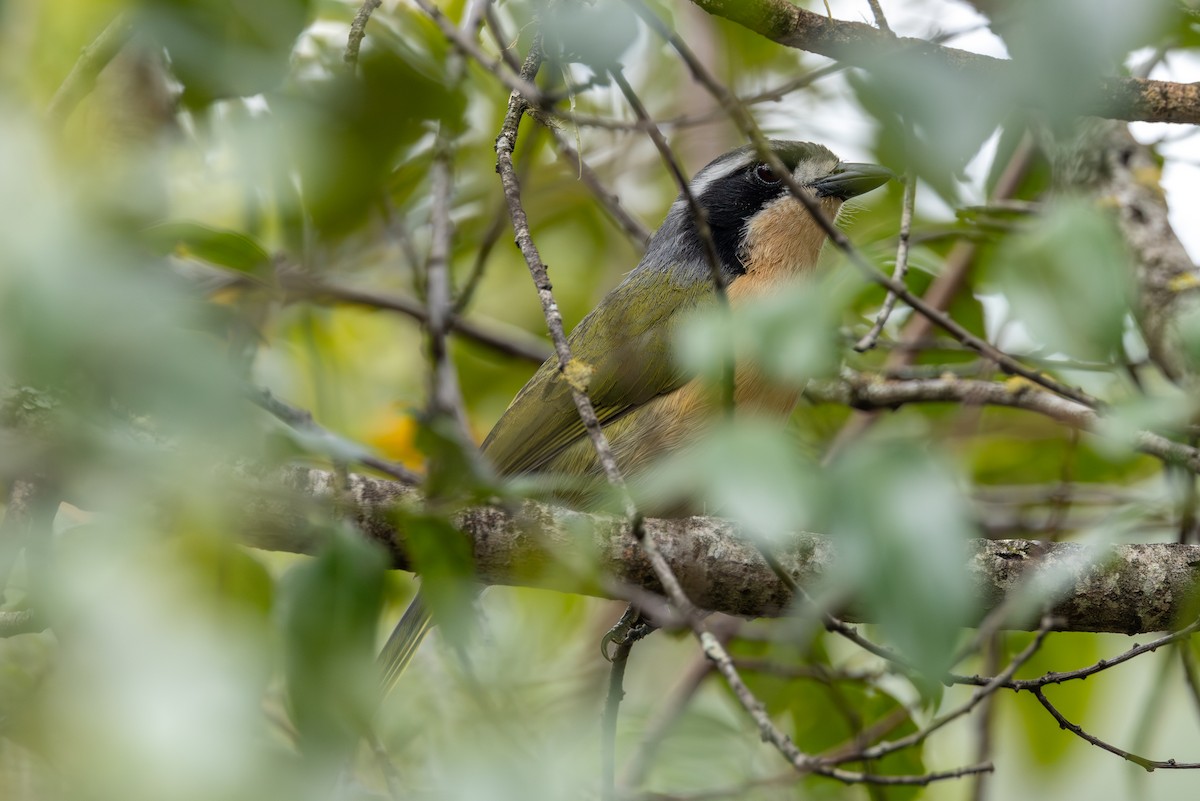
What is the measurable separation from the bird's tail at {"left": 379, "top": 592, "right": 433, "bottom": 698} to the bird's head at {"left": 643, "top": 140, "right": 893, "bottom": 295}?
1805mm

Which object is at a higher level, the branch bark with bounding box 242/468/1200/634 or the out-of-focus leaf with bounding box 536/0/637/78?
the out-of-focus leaf with bounding box 536/0/637/78

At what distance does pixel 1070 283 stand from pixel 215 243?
2.43 metres

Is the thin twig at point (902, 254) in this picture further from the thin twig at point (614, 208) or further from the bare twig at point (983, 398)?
the thin twig at point (614, 208)

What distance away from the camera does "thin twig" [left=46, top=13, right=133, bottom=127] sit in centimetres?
341

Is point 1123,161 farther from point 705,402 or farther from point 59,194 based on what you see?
point 59,194

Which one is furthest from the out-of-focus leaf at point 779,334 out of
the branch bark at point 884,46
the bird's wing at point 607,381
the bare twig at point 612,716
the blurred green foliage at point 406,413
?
the bird's wing at point 607,381

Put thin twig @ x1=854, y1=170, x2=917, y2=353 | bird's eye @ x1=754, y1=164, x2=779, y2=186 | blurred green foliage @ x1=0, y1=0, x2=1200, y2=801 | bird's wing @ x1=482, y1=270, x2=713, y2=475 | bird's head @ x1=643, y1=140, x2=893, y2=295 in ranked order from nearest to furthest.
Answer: blurred green foliage @ x1=0, y1=0, x2=1200, y2=801 < thin twig @ x1=854, y1=170, x2=917, y2=353 < bird's wing @ x1=482, y1=270, x2=713, y2=475 < bird's head @ x1=643, y1=140, x2=893, y2=295 < bird's eye @ x1=754, y1=164, x2=779, y2=186

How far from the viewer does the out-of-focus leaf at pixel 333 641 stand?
5.41ft

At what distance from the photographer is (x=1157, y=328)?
435cm

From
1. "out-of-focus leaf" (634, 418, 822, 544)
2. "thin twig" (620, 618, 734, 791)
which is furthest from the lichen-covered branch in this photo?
"out-of-focus leaf" (634, 418, 822, 544)

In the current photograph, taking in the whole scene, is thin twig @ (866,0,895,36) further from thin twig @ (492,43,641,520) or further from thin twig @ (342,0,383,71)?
thin twig @ (342,0,383,71)

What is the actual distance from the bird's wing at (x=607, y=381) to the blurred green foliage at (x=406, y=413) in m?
0.59

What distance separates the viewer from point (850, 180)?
4801 millimetres

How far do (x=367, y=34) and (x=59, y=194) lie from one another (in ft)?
7.52
